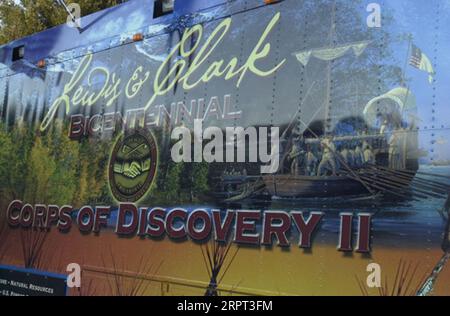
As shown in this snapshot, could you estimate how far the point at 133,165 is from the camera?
3.85m

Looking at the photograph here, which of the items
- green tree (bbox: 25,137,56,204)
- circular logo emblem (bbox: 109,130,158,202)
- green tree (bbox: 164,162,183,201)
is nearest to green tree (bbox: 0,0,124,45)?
green tree (bbox: 25,137,56,204)

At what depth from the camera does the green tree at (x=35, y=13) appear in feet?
40.4

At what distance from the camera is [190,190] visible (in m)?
3.42

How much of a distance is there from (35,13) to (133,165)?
10.1 m

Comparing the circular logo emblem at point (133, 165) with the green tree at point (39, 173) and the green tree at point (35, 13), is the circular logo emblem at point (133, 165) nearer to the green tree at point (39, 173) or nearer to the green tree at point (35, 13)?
the green tree at point (39, 173)

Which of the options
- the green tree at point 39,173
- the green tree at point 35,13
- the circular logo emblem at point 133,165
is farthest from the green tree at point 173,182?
the green tree at point 35,13

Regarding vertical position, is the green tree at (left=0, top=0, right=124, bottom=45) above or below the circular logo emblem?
above

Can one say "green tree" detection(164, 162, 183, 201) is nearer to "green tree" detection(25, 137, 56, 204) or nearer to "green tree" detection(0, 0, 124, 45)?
"green tree" detection(25, 137, 56, 204)

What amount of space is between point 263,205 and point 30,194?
2.63m

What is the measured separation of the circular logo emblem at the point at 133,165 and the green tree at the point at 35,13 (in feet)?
29.7

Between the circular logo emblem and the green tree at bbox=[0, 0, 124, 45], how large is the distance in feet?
29.7

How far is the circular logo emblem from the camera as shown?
3738 millimetres

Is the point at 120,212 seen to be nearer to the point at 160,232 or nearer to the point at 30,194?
the point at 160,232
